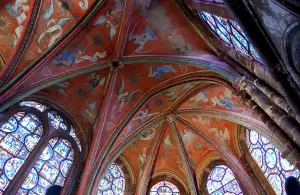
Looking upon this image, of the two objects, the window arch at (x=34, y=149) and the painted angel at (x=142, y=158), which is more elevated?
the painted angel at (x=142, y=158)

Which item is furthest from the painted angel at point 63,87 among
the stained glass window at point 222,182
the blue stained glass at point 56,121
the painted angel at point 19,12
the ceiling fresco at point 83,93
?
the stained glass window at point 222,182

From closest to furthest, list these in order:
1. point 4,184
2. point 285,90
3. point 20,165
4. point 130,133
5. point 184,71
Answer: point 285,90 < point 4,184 < point 20,165 < point 184,71 < point 130,133

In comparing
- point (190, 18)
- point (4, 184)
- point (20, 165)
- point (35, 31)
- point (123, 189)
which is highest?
point (190, 18)

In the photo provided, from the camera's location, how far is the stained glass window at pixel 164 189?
1260 centimetres

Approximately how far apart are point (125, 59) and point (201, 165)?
548cm

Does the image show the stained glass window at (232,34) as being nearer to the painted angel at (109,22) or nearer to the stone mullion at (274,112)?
the stone mullion at (274,112)

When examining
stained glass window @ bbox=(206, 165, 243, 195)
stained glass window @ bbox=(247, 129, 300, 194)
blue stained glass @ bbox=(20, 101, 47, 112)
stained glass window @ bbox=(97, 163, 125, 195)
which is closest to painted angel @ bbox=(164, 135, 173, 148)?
stained glass window @ bbox=(206, 165, 243, 195)

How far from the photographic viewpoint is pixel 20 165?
933cm

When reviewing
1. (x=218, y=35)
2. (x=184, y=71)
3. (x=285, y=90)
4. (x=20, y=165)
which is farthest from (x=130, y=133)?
(x=285, y=90)

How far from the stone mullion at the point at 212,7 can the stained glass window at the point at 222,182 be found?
6507 millimetres

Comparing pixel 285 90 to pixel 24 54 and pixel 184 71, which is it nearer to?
pixel 184 71

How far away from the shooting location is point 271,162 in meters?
10.5

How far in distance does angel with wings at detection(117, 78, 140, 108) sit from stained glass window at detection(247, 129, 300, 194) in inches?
190

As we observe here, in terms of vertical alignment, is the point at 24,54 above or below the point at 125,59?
below
